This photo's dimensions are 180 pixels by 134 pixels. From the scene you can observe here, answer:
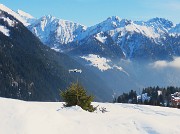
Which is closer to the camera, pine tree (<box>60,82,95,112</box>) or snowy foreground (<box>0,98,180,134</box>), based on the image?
snowy foreground (<box>0,98,180,134</box>)

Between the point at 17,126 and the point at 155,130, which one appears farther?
the point at 155,130

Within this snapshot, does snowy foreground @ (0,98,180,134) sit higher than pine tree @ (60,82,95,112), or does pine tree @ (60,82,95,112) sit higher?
pine tree @ (60,82,95,112)

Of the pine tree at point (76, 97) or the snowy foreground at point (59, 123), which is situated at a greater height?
the pine tree at point (76, 97)

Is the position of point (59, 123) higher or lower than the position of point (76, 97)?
lower

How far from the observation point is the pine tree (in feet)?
118

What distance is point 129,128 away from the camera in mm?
23750

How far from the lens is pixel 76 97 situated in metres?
36.2

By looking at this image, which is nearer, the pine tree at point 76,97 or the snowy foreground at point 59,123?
the snowy foreground at point 59,123

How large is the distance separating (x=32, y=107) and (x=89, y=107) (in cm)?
1344

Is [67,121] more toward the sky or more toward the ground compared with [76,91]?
more toward the ground

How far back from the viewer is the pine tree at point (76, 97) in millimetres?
36031

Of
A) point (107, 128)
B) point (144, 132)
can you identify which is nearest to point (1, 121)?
point (107, 128)

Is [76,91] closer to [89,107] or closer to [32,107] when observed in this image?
[89,107]

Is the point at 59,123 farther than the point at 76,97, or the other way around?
the point at 76,97
